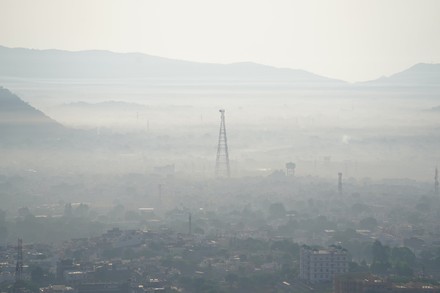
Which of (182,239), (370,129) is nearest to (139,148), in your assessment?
(370,129)

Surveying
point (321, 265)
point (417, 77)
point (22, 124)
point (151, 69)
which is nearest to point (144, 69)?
point (151, 69)

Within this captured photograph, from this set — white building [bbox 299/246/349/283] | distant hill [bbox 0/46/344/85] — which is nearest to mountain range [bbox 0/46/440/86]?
distant hill [bbox 0/46/344/85]

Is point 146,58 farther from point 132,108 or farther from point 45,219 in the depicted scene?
point 45,219

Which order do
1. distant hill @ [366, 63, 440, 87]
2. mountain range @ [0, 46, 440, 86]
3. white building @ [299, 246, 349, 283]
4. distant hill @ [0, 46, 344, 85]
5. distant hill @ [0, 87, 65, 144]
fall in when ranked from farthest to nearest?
1. distant hill @ [0, 46, 344, 85]
2. mountain range @ [0, 46, 440, 86]
3. distant hill @ [366, 63, 440, 87]
4. distant hill @ [0, 87, 65, 144]
5. white building @ [299, 246, 349, 283]

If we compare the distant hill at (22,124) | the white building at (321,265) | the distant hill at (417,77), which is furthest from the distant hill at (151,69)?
the white building at (321,265)

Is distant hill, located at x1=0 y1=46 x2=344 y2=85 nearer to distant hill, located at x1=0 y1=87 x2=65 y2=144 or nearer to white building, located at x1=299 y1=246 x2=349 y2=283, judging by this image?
distant hill, located at x1=0 y1=87 x2=65 y2=144

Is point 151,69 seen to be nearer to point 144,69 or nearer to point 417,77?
point 144,69
